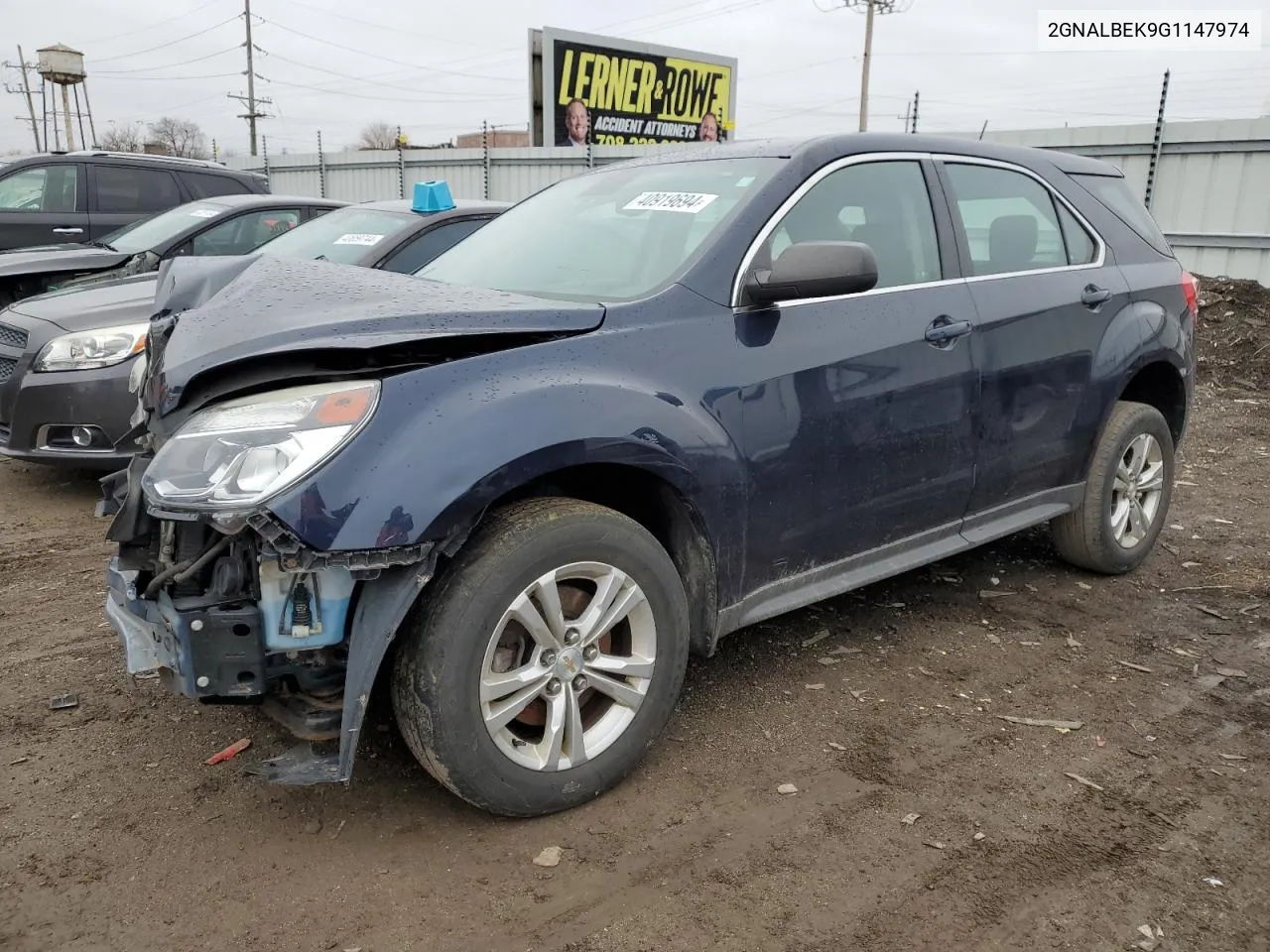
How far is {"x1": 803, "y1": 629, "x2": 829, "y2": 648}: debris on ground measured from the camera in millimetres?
3714

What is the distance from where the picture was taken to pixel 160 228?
7453 mm

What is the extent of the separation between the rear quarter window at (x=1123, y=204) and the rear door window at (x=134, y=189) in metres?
8.34

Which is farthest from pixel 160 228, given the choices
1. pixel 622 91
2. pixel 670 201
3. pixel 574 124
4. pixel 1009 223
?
pixel 622 91

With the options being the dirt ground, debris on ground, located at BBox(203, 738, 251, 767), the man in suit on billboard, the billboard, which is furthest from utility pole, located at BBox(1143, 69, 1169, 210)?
the man in suit on billboard

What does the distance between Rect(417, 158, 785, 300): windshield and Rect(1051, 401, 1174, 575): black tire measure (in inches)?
80.9

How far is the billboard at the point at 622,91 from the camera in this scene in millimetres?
22797

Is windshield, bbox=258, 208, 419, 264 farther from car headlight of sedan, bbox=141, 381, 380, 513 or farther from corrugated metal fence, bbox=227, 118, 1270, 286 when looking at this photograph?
corrugated metal fence, bbox=227, 118, 1270, 286

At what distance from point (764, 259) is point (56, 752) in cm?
255

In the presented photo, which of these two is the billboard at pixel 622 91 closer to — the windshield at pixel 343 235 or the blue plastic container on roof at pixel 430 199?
the windshield at pixel 343 235

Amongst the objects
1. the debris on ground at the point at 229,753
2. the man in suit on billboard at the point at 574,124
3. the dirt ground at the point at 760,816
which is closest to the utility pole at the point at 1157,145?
the dirt ground at the point at 760,816

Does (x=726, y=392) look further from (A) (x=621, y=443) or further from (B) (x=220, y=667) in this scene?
(B) (x=220, y=667)

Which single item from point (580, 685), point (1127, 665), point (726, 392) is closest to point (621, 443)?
point (726, 392)

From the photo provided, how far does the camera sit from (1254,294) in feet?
34.1

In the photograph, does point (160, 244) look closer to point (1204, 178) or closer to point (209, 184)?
point (209, 184)
